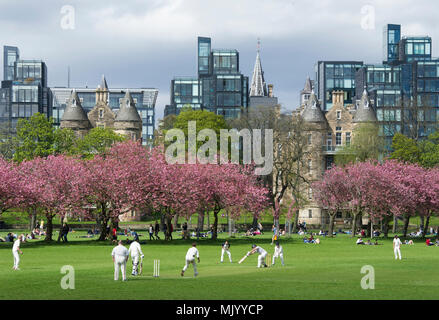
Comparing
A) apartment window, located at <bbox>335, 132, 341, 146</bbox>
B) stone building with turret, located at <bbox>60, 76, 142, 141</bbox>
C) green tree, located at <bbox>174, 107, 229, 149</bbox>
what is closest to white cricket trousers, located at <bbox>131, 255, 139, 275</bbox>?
green tree, located at <bbox>174, 107, 229, 149</bbox>

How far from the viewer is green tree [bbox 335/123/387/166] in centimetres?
11694

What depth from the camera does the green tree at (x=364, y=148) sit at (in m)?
117

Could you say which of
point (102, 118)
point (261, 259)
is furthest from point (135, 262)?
point (102, 118)

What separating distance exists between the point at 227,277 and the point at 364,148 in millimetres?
79123

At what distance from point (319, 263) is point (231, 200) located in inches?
1227

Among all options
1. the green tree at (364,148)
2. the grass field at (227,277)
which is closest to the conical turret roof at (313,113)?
the green tree at (364,148)

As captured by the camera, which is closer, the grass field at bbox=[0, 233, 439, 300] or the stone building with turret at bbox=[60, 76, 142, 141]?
the grass field at bbox=[0, 233, 439, 300]

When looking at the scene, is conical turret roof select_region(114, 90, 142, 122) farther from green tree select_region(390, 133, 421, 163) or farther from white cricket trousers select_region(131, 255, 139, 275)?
→ white cricket trousers select_region(131, 255, 139, 275)

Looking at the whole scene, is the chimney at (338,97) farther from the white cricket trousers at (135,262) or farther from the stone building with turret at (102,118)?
the white cricket trousers at (135,262)

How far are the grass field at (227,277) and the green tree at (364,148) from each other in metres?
51.6

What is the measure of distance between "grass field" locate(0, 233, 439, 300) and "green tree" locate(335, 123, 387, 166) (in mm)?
51602

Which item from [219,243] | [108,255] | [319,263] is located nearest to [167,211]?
[219,243]
